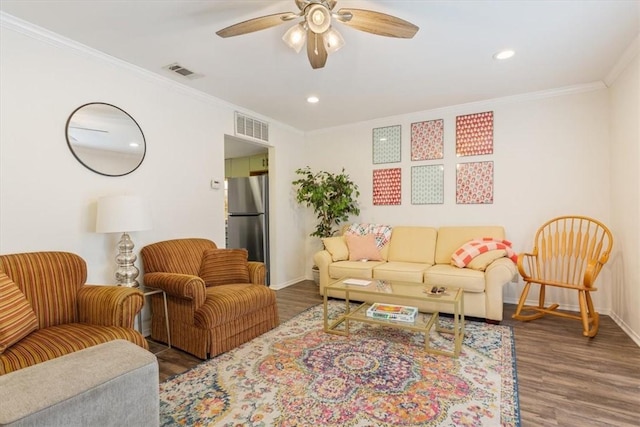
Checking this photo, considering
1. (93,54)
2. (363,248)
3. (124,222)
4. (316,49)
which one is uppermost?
(93,54)

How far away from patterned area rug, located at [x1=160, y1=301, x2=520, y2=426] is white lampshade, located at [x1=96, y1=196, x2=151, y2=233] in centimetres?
113

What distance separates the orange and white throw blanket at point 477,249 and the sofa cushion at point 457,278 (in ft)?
0.34

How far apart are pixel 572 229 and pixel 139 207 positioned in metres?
3.98

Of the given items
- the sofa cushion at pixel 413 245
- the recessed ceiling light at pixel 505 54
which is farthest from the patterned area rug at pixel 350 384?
the recessed ceiling light at pixel 505 54

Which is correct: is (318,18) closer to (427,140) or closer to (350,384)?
(350,384)

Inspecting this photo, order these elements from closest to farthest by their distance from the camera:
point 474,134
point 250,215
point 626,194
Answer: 1. point 626,194
2. point 474,134
3. point 250,215

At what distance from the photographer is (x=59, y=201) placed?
7.56 feet

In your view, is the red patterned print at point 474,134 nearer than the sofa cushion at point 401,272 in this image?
No

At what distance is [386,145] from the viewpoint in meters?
4.41

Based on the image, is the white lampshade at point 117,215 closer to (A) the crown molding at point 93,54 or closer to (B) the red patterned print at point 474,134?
(A) the crown molding at point 93,54

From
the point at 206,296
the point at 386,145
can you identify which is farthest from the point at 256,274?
the point at 386,145

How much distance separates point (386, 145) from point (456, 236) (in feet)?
5.18

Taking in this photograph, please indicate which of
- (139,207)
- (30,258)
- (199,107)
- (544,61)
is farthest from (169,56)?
(544,61)

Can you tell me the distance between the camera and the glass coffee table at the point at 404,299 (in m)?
2.35
